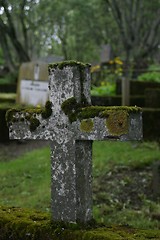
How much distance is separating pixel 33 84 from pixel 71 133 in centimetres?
1177

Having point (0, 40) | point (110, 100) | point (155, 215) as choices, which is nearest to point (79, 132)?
point (155, 215)

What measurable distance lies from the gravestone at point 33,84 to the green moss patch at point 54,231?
1098 centimetres

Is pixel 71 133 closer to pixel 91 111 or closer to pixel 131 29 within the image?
pixel 91 111

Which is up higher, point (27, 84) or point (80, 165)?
point (27, 84)

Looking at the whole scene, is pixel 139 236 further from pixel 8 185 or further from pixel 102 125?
pixel 8 185

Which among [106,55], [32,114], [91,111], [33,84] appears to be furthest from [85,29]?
[91,111]

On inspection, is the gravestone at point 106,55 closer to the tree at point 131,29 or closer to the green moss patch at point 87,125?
the tree at point 131,29

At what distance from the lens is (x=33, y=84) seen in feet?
48.5

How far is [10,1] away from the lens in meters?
19.8

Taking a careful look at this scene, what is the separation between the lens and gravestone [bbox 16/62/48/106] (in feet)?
47.4

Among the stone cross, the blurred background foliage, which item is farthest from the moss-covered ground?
the blurred background foliage

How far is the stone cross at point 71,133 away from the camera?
310 cm

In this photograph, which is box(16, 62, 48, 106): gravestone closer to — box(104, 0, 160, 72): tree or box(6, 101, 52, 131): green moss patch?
box(104, 0, 160, 72): tree

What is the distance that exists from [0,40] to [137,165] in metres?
15.3
